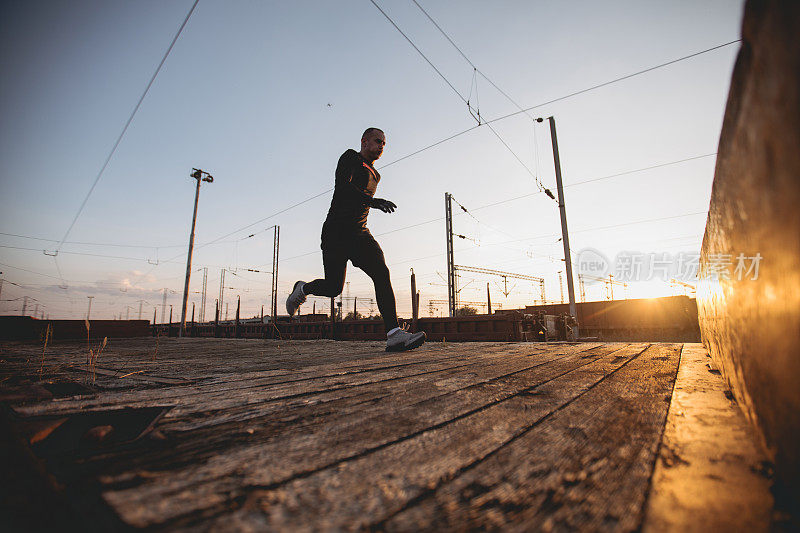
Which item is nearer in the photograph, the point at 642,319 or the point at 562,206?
the point at 562,206

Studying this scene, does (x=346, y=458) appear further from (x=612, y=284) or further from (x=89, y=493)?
(x=612, y=284)

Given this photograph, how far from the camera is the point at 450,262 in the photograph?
721 inches

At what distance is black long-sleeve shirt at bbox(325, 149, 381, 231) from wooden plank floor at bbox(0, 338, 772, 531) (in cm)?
221

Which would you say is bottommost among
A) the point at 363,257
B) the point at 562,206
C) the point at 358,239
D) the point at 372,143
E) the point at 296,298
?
A: the point at 296,298

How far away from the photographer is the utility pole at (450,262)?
695 inches

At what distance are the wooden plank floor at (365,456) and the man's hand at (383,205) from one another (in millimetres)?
2382

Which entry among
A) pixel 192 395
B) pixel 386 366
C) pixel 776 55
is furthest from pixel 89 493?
pixel 386 366

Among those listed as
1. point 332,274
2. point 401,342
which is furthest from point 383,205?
point 401,342

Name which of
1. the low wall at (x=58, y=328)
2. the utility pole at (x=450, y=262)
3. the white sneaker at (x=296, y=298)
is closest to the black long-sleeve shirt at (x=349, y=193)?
the white sneaker at (x=296, y=298)

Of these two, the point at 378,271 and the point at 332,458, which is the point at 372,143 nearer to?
the point at 378,271

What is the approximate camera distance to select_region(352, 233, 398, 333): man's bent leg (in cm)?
340

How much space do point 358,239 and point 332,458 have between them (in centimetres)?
284

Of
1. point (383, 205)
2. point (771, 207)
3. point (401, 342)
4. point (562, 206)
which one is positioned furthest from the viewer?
point (562, 206)

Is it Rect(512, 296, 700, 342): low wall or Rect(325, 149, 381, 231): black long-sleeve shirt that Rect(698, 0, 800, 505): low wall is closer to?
Rect(325, 149, 381, 231): black long-sleeve shirt
